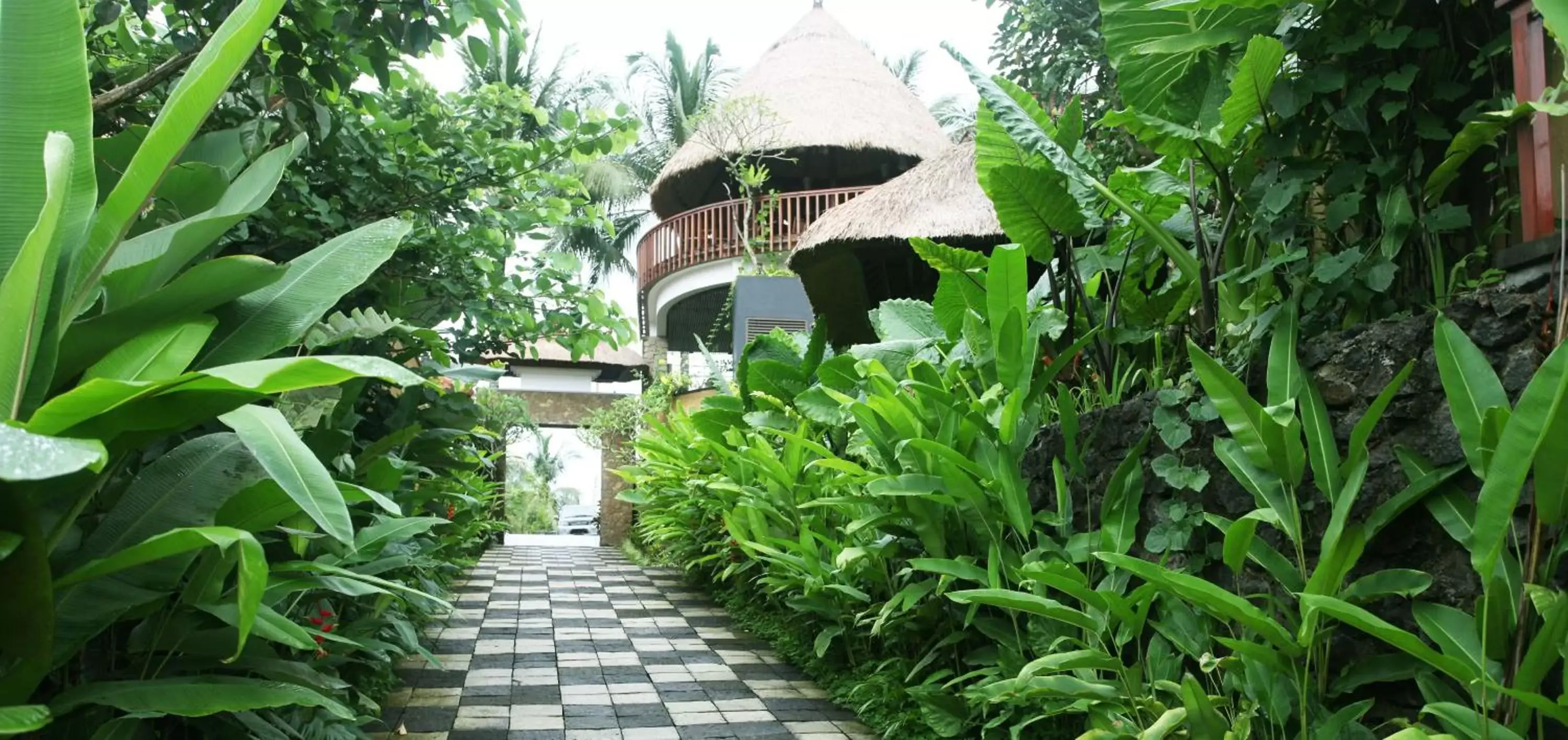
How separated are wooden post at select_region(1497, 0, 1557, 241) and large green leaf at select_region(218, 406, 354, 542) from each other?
187 cm

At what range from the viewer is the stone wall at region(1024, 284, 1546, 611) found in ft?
5.35

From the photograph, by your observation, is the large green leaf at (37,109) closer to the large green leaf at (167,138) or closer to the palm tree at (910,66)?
the large green leaf at (167,138)

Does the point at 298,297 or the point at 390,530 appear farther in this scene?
the point at 390,530

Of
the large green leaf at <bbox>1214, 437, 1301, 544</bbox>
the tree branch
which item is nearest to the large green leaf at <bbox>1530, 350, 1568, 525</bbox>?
the large green leaf at <bbox>1214, 437, 1301, 544</bbox>

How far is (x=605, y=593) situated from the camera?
20.0 ft

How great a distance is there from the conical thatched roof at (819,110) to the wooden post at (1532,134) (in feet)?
35.3

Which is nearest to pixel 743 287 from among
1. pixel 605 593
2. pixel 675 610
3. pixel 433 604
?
pixel 605 593

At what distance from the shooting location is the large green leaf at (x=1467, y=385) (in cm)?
155

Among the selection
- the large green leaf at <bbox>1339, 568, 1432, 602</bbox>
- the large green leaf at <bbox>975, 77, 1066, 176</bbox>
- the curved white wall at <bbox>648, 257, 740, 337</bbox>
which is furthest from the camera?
the curved white wall at <bbox>648, 257, 740, 337</bbox>

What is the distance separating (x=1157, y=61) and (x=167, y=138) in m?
2.07

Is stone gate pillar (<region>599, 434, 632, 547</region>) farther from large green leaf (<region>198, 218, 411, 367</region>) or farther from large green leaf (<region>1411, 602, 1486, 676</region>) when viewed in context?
large green leaf (<region>1411, 602, 1486, 676</region>)

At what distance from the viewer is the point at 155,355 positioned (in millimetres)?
1421

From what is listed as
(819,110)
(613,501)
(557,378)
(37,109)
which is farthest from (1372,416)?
(557,378)

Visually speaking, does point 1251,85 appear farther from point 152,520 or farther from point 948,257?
point 152,520
